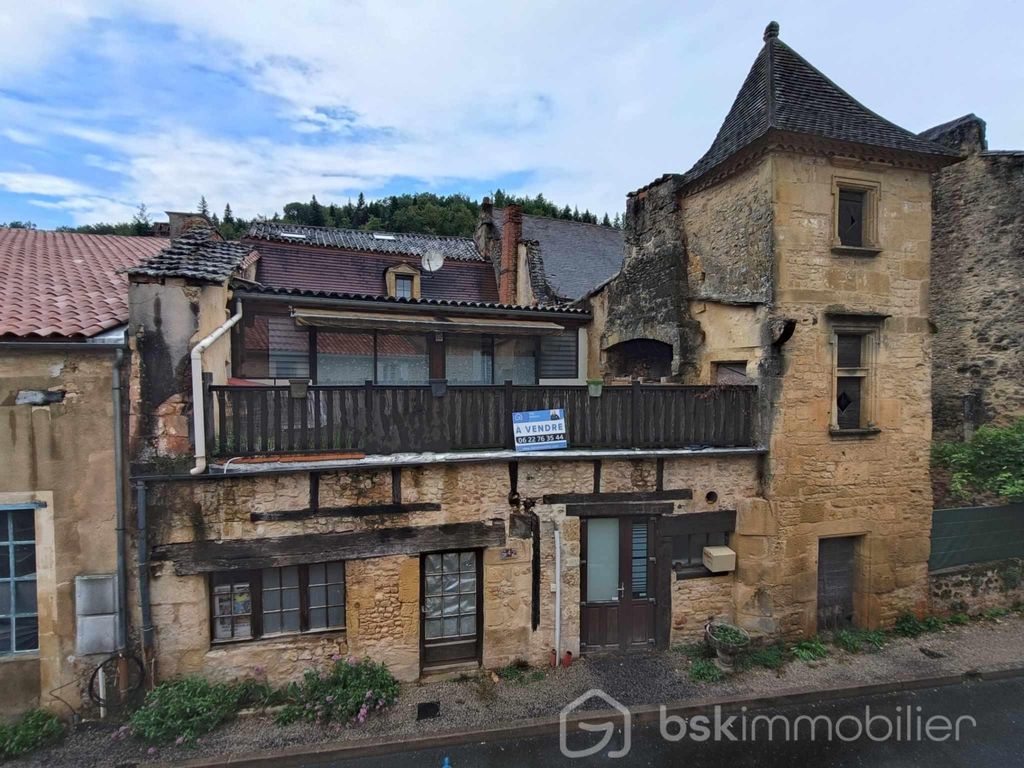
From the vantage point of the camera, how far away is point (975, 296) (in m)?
11.8

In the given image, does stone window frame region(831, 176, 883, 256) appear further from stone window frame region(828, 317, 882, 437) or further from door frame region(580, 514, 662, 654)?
door frame region(580, 514, 662, 654)

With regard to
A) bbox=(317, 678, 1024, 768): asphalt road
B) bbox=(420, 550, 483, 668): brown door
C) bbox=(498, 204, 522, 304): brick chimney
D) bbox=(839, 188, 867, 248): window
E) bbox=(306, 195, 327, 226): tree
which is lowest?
bbox=(317, 678, 1024, 768): asphalt road

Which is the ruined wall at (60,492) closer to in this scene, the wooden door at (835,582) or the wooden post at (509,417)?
the wooden post at (509,417)

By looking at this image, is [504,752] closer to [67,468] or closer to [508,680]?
[508,680]

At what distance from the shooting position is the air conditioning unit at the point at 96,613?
5746 mm

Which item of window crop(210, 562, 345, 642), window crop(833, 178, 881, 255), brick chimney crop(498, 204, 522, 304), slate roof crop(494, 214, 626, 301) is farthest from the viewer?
brick chimney crop(498, 204, 522, 304)

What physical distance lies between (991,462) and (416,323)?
11.6 meters

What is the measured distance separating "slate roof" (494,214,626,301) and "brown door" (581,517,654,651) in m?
7.27

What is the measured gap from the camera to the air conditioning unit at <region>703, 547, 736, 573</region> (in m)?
7.56

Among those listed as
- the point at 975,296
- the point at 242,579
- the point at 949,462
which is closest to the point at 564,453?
the point at 242,579

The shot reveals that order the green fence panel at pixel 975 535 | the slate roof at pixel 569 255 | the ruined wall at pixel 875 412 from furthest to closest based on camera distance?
the slate roof at pixel 569 255, the green fence panel at pixel 975 535, the ruined wall at pixel 875 412

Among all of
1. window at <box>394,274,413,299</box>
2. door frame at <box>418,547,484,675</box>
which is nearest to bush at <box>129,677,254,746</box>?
door frame at <box>418,547,484,675</box>

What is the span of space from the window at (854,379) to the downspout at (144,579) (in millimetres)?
10248

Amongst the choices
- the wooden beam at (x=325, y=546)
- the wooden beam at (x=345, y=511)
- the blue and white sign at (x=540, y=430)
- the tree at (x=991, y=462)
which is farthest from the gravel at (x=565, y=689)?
the blue and white sign at (x=540, y=430)
